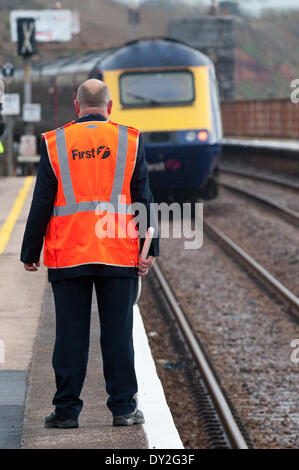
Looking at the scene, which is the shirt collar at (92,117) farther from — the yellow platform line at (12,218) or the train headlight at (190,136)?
the train headlight at (190,136)

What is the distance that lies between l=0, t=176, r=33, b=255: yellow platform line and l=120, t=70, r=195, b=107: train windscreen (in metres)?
2.33

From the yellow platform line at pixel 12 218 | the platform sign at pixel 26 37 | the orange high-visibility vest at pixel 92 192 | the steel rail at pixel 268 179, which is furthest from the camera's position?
the steel rail at pixel 268 179

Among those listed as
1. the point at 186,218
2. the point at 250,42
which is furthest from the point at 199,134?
the point at 250,42

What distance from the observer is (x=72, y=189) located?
432 cm

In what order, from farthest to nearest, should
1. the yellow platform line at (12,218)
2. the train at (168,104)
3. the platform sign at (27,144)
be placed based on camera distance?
the platform sign at (27,144) → the train at (168,104) → the yellow platform line at (12,218)

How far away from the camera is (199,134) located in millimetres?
16516

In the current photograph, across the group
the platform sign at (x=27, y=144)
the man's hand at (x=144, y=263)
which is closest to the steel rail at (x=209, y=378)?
the man's hand at (x=144, y=263)

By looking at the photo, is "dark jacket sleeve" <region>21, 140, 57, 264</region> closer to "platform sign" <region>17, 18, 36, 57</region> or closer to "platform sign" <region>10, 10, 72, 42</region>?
"platform sign" <region>17, 18, 36, 57</region>

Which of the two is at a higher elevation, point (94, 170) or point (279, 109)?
point (94, 170)

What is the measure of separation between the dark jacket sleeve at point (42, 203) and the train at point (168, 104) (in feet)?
39.2

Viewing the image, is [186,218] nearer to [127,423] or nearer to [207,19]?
[127,423]

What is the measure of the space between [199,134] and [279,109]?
1492cm

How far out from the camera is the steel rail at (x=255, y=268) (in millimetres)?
10211

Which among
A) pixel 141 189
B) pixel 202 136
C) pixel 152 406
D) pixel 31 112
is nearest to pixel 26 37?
pixel 31 112
